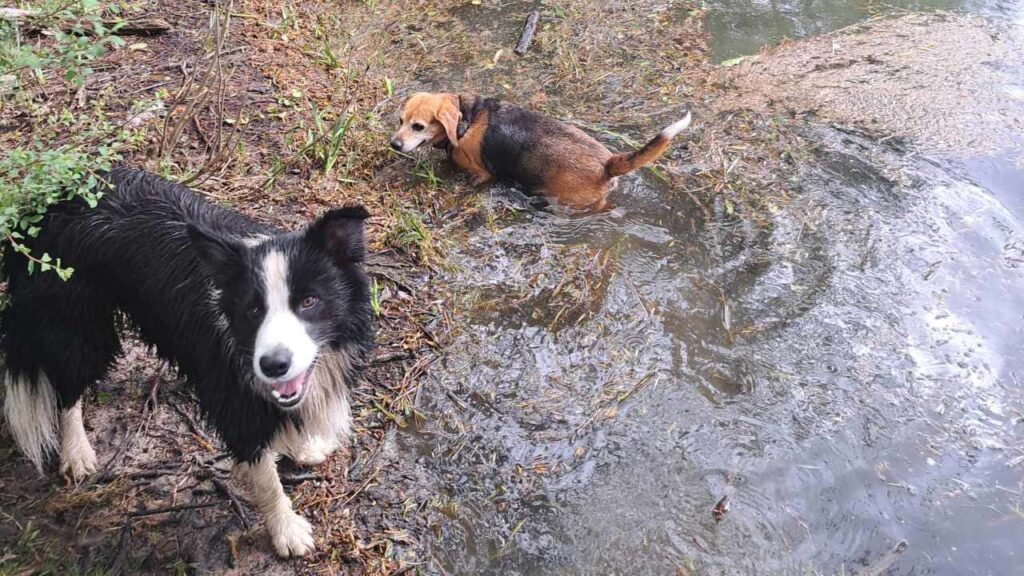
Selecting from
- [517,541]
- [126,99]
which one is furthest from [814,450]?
[126,99]

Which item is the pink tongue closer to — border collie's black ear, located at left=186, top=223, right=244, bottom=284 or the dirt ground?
border collie's black ear, located at left=186, top=223, right=244, bottom=284

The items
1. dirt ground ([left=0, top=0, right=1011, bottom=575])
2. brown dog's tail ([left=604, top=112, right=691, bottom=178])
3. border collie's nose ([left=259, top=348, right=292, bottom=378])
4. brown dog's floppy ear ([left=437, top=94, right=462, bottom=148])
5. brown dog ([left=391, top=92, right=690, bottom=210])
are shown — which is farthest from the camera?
brown dog's floppy ear ([left=437, top=94, right=462, bottom=148])

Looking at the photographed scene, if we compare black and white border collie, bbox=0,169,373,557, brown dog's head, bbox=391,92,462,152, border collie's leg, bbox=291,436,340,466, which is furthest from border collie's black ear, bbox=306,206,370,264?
brown dog's head, bbox=391,92,462,152

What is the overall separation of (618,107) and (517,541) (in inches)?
160

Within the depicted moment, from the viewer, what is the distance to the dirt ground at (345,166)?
2990 millimetres

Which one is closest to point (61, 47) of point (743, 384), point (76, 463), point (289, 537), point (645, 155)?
point (76, 463)

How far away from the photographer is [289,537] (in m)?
2.90

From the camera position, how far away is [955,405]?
3582 millimetres

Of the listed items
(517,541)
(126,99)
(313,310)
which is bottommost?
(517,541)

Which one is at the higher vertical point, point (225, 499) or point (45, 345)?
point (45, 345)

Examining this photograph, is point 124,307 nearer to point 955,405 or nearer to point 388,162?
point 388,162

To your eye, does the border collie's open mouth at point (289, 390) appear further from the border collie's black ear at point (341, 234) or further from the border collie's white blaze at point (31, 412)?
the border collie's white blaze at point (31, 412)

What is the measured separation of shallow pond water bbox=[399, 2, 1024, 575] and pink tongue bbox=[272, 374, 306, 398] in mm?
1142

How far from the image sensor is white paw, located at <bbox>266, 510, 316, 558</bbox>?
2.88 metres
